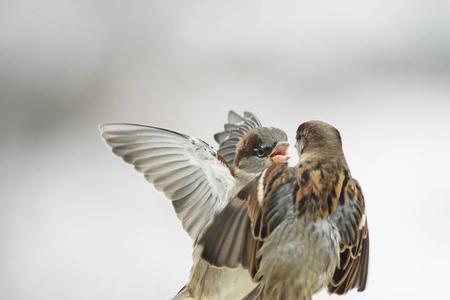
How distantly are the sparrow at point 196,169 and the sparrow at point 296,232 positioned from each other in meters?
0.29

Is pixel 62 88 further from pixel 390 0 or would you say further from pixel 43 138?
pixel 390 0

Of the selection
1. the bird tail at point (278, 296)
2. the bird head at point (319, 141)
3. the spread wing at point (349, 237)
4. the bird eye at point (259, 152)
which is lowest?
the bird tail at point (278, 296)

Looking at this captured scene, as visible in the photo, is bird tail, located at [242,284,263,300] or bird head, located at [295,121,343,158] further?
bird head, located at [295,121,343,158]

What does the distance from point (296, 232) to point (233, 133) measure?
3.19 feet

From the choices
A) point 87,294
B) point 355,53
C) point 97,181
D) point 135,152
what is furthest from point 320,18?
point 135,152

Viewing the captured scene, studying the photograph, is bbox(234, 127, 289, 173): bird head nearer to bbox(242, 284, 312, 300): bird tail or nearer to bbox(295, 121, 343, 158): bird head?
bbox(295, 121, 343, 158): bird head

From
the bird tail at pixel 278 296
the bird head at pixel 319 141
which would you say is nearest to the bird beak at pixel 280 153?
the bird head at pixel 319 141

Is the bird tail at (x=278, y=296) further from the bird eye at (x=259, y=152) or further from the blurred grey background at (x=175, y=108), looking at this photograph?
the blurred grey background at (x=175, y=108)

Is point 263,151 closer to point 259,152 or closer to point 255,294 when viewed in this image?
point 259,152

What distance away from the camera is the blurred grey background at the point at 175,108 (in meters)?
3.57

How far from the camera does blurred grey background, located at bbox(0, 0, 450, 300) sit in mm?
3566

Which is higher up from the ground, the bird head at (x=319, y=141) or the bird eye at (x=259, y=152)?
the bird eye at (x=259, y=152)

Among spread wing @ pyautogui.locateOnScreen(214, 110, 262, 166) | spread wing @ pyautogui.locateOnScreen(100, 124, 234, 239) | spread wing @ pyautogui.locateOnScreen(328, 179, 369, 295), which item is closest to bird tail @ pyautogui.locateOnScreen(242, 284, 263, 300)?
spread wing @ pyautogui.locateOnScreen(328, 179, 369, 295)

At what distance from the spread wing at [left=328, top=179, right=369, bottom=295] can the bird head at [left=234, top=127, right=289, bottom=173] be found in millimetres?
321
